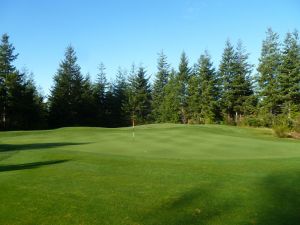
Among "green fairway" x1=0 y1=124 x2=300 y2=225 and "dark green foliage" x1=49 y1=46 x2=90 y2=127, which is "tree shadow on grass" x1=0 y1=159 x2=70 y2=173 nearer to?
"green fairway" x1=0 y1=124 x2=300 y2=225

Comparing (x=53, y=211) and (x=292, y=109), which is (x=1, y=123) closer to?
(x=292, y=109)

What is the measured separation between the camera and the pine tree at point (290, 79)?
51.3 meters

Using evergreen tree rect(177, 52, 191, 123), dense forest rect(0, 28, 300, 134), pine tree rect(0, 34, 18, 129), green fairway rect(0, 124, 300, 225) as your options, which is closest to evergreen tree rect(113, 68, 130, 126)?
dense forest rect(0, 28, 300, 134)

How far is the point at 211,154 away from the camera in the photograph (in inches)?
549

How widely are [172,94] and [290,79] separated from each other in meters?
22.7

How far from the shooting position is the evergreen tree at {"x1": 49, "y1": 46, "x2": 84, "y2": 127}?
59719 millimetres

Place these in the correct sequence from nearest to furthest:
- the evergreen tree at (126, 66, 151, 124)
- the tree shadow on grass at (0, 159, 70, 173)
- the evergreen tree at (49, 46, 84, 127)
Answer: the tree shadow on grass at (0, 159, 70, 173)
the evergreen tree at (49, 46, 84, 127)
the evergreen tree at (126, 66, 151, 124)

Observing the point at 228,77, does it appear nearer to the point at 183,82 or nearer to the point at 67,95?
the point at 183,82

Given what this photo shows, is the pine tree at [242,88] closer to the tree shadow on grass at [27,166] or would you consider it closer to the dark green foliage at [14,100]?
the dark green foliage at [14,100]

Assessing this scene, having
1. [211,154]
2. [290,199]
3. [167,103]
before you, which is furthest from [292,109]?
[290,199]

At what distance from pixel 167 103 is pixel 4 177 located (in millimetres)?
59768

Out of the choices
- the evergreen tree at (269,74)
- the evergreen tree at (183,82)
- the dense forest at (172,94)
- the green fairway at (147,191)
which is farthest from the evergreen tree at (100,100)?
the green fairway at (147,191)

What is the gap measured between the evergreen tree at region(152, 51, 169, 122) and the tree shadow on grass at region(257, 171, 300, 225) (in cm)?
6052

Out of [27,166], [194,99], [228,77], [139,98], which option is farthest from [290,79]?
[27,166]
